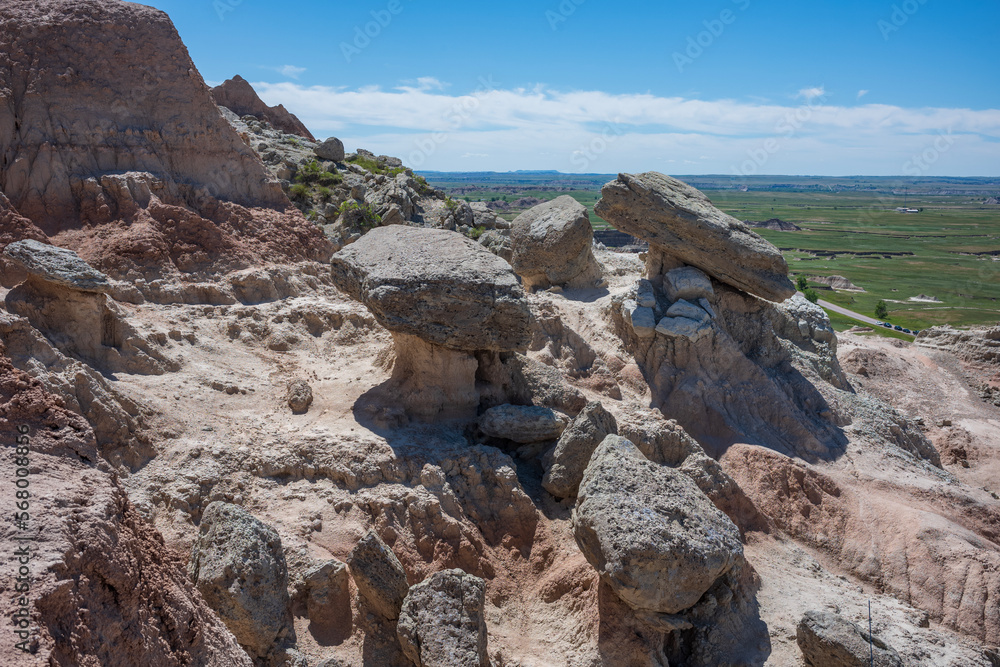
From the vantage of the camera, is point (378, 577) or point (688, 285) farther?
point (688, 285)

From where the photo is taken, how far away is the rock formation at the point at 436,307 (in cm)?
Answer: 1219

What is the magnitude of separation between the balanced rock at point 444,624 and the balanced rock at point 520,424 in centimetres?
410

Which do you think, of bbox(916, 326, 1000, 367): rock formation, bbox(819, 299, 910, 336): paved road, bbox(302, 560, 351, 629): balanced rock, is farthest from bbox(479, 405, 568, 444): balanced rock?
bbox(819, 299, 910, 336): paved road

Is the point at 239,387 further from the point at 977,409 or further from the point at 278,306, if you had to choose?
the point at 977,409

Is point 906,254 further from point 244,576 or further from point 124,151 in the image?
point 244,576

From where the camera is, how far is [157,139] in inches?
633

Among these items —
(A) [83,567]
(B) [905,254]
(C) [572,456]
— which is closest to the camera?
(A) [83,567]

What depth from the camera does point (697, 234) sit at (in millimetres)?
16969

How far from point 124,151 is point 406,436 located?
33.5ft

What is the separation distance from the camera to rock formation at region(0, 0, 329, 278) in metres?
14.3

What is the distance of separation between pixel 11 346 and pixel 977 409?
27.9 m

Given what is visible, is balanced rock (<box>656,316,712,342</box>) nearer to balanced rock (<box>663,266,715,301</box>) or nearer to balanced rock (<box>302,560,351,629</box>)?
balanced rock (<box>663,266,715,301</box>)

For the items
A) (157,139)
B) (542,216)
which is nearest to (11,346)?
(157,139)

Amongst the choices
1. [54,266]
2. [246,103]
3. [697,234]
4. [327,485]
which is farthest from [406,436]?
[246,103]
